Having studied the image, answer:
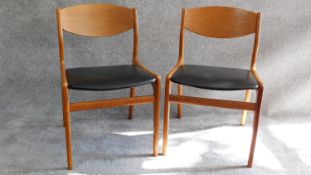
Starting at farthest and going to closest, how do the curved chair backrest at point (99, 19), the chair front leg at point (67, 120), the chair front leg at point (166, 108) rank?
1. the curved chair backrest at point (99, 19)
2. the chair front leg at point (166, 108)
3. the chair front leg at point (67, 120)

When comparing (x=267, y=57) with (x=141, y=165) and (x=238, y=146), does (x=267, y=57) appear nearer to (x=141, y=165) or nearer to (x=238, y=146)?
Answer: (x=238, y=146)

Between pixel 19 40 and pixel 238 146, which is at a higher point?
pixel 19 40

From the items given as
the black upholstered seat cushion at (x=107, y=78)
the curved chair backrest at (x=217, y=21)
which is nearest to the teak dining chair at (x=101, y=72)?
the black upholstered seat cushion at (x=107, y=78)

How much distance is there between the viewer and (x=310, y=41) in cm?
223

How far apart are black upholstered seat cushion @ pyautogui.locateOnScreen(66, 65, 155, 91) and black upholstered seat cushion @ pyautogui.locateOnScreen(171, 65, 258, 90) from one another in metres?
0.18

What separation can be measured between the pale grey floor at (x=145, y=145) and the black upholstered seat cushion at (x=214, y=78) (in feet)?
1.43

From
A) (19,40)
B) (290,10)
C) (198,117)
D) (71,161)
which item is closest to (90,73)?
(71,161)

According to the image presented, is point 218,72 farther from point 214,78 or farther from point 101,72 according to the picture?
point 101,72

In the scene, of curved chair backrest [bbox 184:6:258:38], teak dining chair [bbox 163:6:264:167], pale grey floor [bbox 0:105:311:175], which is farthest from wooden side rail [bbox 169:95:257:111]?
curved chair backrest [bbox 184:6:258:38]

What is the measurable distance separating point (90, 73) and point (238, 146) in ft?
→ 3.15

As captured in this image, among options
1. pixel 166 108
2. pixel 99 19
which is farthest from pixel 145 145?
pixel 99 19

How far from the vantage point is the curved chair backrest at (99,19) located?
186cm

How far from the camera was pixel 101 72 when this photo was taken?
1.81 meters

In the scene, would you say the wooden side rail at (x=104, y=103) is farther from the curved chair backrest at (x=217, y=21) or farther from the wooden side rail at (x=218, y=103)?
the curved chair backrest at (x=217, y=21)
